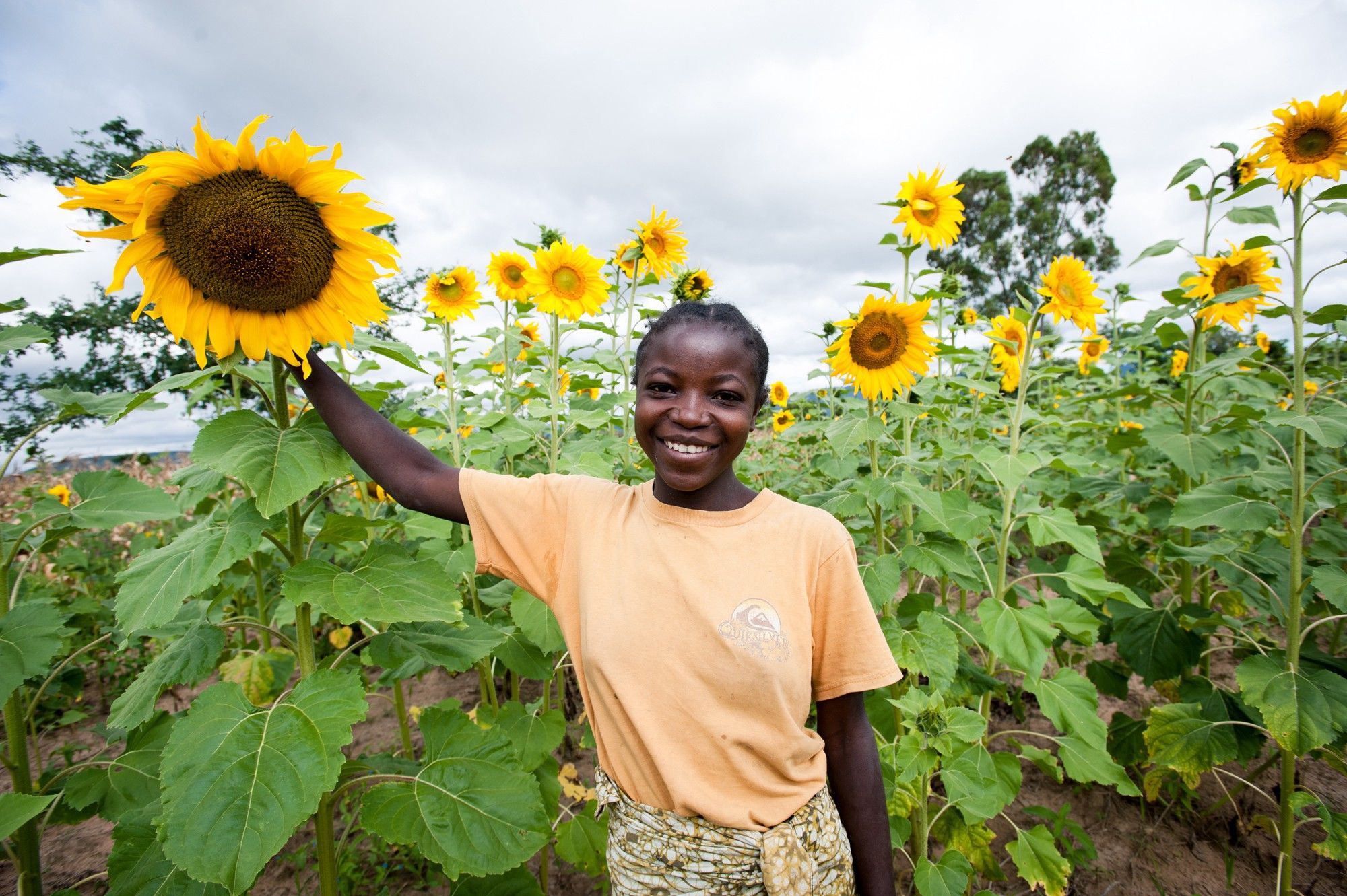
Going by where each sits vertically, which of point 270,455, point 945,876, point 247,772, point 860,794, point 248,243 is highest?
point 248,243

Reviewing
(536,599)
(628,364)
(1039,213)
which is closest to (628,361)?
(628,364)

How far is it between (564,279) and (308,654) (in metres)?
2.16

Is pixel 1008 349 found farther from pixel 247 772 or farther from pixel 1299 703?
pixel 247 772

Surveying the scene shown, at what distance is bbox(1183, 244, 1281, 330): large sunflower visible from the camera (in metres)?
3.26

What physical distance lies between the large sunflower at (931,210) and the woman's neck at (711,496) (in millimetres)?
2127

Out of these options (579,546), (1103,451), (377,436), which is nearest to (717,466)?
(579,546)

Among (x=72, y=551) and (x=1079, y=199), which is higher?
(x=1079, y=199)

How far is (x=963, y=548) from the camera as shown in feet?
8.65

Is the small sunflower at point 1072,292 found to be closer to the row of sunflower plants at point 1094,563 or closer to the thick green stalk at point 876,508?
the row of sunflower plants at point 1094,563

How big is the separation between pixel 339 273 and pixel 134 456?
6431 millimetres

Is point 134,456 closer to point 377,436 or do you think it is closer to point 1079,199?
point 377,436

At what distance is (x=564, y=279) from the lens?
10.7 feet

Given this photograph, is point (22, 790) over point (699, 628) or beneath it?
beneath

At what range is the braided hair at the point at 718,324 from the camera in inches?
62.4
